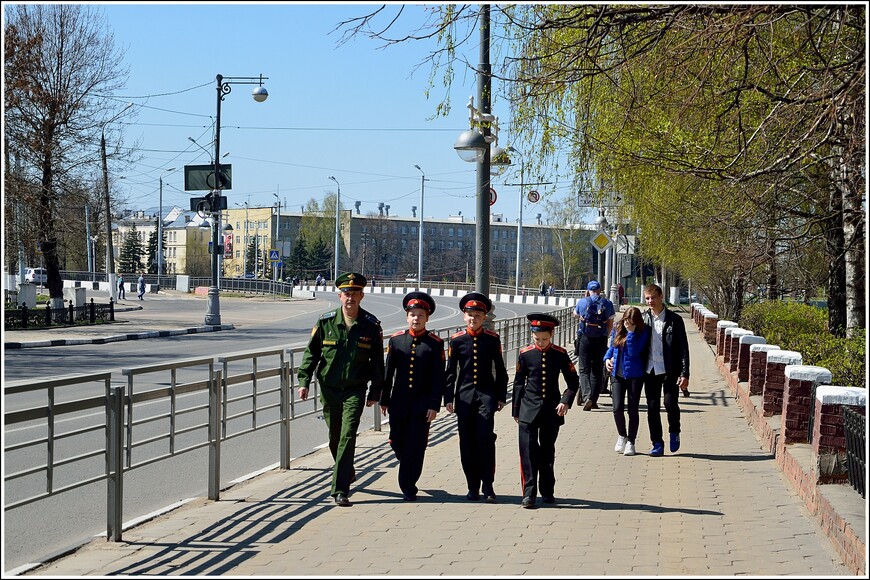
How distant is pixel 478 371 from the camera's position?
8938mm

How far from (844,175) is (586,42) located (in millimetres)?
5739

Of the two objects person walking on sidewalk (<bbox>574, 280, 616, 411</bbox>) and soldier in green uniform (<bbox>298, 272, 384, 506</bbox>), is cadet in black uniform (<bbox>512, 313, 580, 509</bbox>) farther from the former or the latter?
person walking on sidewalk (<bbox>574, 280, 616, 411</bbox>)

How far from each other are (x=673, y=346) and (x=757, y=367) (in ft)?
8.53

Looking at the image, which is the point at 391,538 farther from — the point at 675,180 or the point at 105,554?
the point at 675,180

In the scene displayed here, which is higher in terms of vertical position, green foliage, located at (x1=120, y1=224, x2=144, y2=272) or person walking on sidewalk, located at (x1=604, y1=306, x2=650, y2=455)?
green foliage, located at (x1=120, y1=224, x2=144, y2=272)

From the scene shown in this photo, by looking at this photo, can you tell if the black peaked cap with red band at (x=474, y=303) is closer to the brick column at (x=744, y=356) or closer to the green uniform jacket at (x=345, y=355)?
the green uniform jacket at (x=345, y=355)

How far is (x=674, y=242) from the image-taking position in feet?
89.9

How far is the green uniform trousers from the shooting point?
8.47 metres

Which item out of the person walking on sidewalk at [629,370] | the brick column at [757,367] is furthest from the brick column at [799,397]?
the brick column at [757,367]

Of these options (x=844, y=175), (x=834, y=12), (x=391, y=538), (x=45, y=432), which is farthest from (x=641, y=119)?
(x=45, y=432)

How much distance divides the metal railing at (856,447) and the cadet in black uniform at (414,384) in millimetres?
3127

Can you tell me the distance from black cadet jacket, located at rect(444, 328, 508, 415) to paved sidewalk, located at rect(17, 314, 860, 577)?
31.3 inches

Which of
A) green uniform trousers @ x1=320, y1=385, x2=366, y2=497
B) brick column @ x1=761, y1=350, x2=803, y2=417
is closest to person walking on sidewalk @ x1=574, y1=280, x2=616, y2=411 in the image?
brick column @ x1=761, y1=350, x2=803, y2=417

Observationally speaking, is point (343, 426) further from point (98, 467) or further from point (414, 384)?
point (98, 467)
